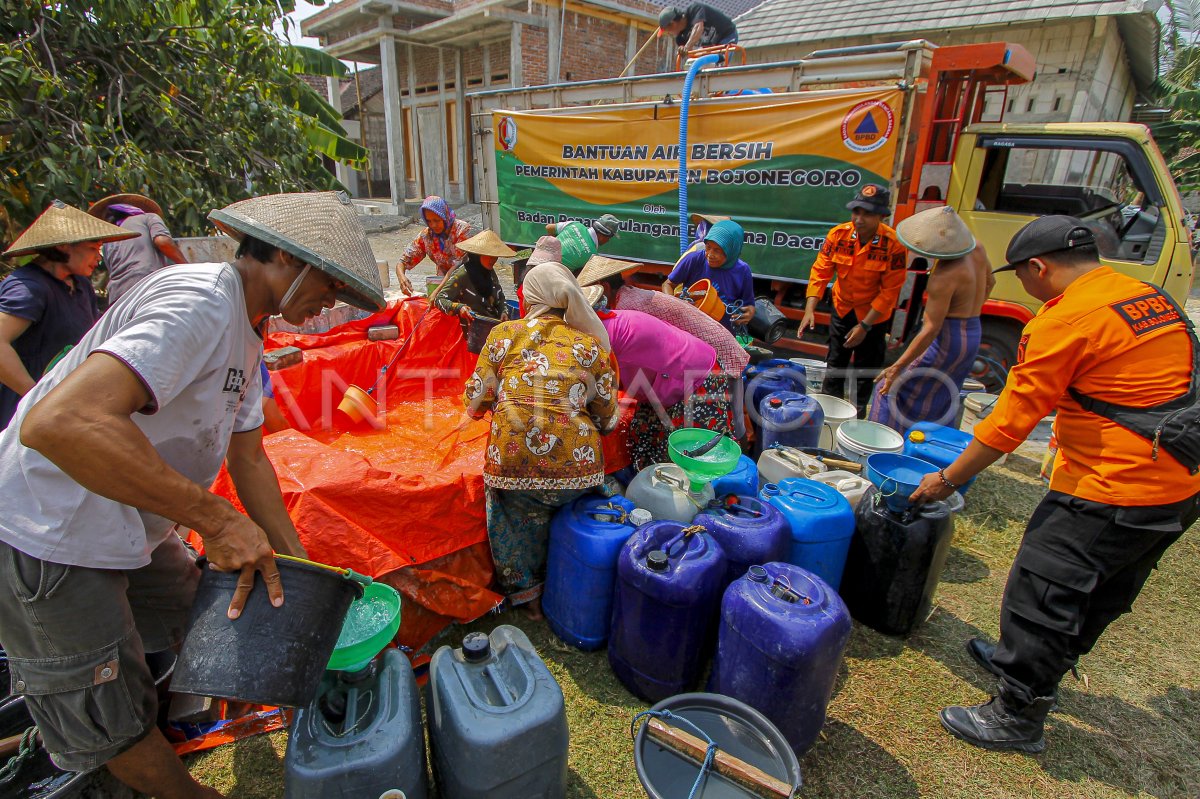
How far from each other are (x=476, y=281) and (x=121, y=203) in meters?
2.33

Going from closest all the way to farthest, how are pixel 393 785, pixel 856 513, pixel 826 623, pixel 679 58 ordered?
pixel 393 785, pixel 826 623, pixel 856 513, pixel 679 58

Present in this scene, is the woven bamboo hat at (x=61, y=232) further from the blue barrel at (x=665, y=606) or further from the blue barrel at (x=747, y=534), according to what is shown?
the blue barrel at (x=747, y=534)

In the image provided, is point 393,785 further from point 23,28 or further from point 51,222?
point 23,28

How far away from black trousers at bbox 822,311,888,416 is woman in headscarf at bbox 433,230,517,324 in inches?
111

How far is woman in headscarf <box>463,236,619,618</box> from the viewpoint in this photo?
2.50 metres

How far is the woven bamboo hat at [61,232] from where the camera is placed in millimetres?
2537

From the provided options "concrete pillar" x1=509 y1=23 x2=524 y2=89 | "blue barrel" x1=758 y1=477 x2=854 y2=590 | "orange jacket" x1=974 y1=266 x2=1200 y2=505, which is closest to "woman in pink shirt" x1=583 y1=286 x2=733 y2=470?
"blue barrel" x1=758 y1=477 x2=854 y2=590

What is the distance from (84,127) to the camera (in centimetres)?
452

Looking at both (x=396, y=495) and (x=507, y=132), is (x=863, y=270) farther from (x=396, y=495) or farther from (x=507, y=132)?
(x=507, y=132)

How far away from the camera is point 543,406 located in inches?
98.6

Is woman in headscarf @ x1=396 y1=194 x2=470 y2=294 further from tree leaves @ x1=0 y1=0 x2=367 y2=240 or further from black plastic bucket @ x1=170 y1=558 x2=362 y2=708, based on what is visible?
black plastic bucket @ x1=170 y1=558 x2=362 y2=708

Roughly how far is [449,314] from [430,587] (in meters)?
2.26

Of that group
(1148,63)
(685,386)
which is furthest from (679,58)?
(1148,63)

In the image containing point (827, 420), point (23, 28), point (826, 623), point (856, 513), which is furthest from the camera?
point (23, 28)
